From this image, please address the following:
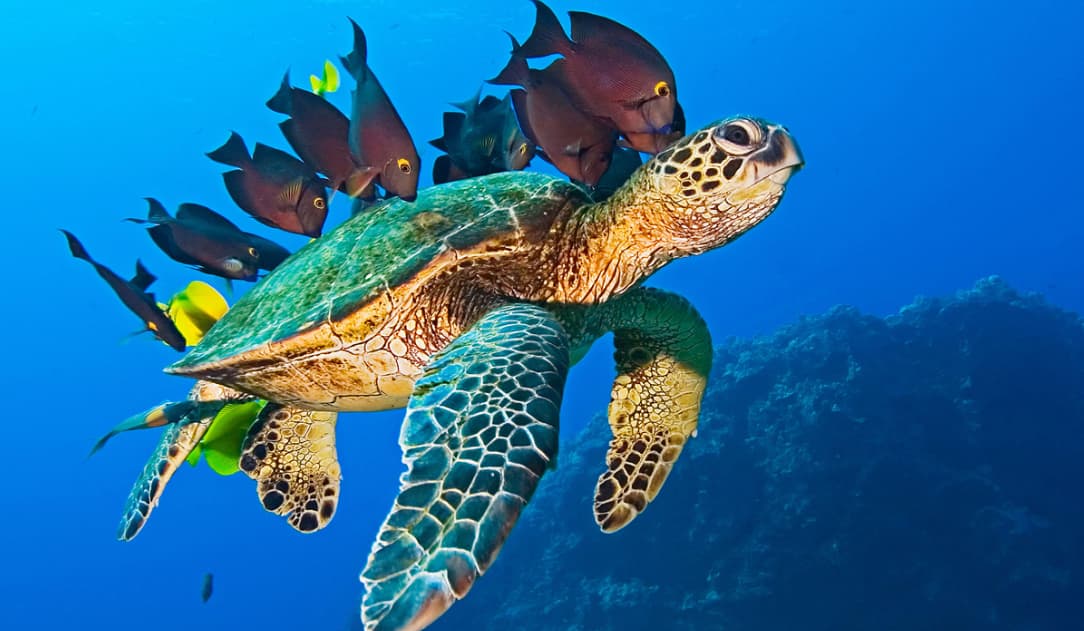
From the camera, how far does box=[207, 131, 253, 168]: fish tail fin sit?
3.01m

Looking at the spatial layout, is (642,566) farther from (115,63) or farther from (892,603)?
(115,63)

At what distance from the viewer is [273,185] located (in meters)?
3.01

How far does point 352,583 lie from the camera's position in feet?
132

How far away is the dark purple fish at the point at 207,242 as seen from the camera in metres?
3.01

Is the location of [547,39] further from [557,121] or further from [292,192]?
[292,192]

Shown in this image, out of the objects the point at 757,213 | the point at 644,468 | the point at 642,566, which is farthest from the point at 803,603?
the point at 757,213

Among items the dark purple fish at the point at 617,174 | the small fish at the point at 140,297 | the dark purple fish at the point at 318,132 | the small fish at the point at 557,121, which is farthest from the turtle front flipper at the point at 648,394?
the small fish at the point at 140,297

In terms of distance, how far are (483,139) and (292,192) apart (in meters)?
1.19

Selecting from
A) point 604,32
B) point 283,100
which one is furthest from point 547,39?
point 283,100

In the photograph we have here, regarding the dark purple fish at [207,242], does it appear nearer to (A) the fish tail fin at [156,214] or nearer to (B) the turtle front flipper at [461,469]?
(A) the fish tail fin at [156,214]

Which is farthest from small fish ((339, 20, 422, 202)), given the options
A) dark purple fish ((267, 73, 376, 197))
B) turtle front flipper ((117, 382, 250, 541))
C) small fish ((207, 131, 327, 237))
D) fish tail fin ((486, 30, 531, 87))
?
turtle front flipper ((117, 382, 250, 541))

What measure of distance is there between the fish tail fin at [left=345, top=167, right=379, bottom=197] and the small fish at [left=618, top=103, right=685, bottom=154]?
→ 3.63 feet

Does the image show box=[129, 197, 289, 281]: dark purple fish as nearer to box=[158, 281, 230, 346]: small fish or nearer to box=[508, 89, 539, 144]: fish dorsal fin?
box=[158, 281, 230, 346]: small fish

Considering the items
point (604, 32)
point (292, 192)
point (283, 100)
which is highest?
point (604, 32)
